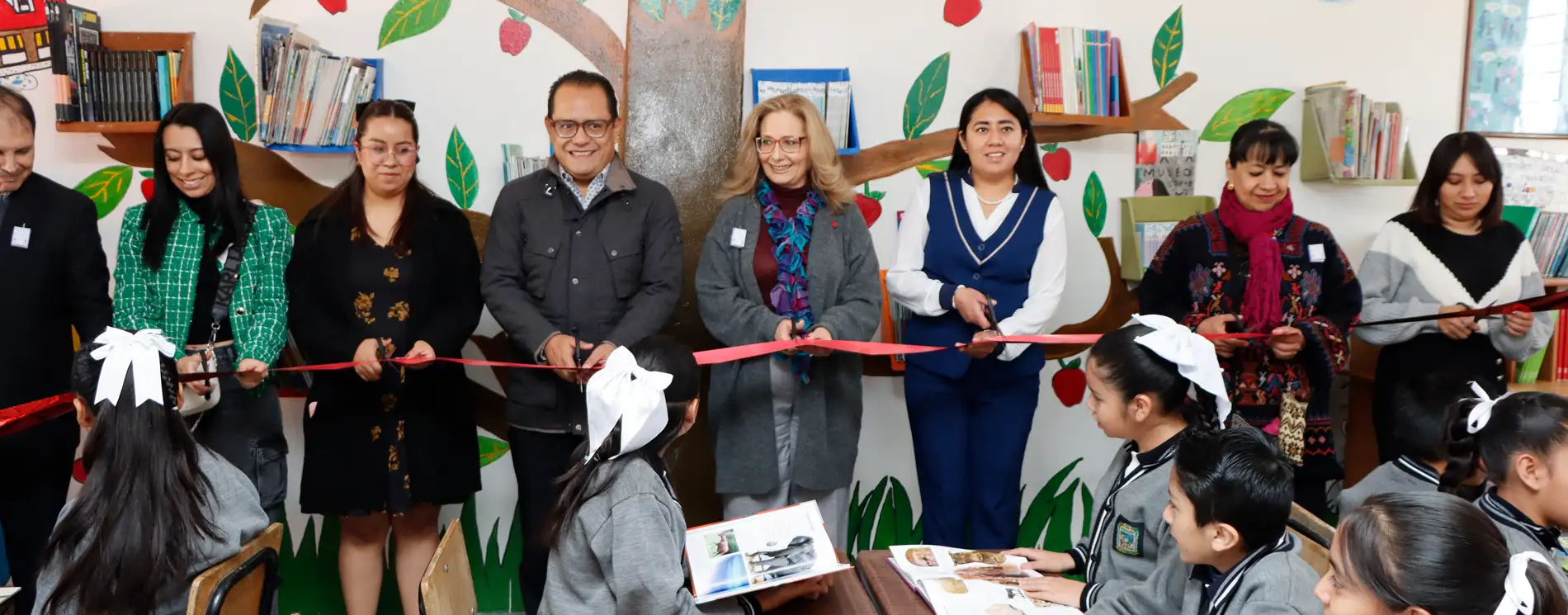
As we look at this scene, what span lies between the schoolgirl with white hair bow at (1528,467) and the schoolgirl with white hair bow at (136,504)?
8.42 feet

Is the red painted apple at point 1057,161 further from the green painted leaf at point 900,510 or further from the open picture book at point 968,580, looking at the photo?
the open picture book at point 968,580

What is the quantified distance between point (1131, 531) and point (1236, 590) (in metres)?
0.34

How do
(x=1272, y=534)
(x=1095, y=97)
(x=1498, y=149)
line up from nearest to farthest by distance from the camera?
1. (x=1272, y=534)
2. (x=1095, y=97)
3. (x=1498, y=149)

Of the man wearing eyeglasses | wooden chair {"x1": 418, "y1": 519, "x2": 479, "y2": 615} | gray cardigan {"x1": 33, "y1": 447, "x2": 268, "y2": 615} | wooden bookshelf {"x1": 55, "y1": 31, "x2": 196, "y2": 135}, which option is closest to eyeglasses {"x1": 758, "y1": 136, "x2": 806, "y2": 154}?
the man wearing eyeglasses

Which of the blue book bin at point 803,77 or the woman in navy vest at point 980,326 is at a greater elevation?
the blue book bin at point 803,77

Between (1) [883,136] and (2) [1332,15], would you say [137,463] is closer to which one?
(1) [883,136]

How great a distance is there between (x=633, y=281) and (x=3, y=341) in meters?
1.76

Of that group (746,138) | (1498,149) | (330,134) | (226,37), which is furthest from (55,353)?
(1498,149)

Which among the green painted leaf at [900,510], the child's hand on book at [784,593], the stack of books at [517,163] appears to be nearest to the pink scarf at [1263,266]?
the green painted leaf at [900,510]

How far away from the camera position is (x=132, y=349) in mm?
2266

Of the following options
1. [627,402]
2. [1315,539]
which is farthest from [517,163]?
[1315,539]

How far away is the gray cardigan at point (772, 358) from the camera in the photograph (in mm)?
3262

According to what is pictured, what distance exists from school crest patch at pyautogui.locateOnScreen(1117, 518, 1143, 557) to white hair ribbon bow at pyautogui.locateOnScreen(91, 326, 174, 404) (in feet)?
6.58

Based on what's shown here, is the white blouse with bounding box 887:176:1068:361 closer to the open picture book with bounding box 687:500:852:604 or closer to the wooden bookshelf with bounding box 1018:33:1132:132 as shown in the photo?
the wooden bookshelf with bounding box 1018:33:1132:132
